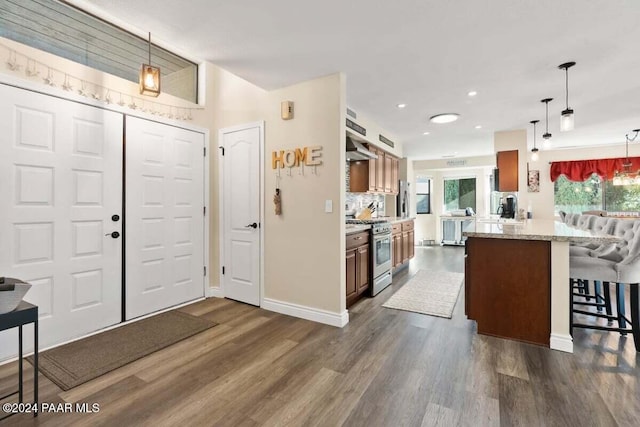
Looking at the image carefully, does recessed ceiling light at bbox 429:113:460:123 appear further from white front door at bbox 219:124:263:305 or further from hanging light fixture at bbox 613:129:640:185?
hanging light fixture at bbox 613:129:640:185

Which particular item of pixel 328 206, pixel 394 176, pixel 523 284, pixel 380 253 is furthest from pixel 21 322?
pixel 394 176

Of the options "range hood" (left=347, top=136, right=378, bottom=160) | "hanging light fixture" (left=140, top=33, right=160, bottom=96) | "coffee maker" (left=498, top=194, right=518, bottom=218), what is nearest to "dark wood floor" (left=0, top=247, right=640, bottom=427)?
"range hood" (left=347, top=136, right=378, bottom=160)

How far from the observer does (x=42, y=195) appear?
97.2 inches

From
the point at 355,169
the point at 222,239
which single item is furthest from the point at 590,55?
the point at 222,239

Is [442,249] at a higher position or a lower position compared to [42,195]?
lower

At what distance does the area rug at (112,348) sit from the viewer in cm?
216

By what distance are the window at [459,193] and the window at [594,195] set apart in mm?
1879

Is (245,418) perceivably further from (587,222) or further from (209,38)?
(587,222)

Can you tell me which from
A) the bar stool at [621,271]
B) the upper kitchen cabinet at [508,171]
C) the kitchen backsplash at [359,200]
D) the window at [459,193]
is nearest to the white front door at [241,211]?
the kitchen backsplash at [359,200]

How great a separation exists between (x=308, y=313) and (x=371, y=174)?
2655 mm

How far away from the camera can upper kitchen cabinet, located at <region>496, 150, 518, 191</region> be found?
512cm

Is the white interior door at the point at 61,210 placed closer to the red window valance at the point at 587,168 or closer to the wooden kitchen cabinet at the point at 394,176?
the wooden kitchen cabinet at the point at 394,176

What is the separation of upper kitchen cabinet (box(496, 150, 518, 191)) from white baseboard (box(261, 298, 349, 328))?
384cm

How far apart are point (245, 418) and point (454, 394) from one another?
51.0 inches
